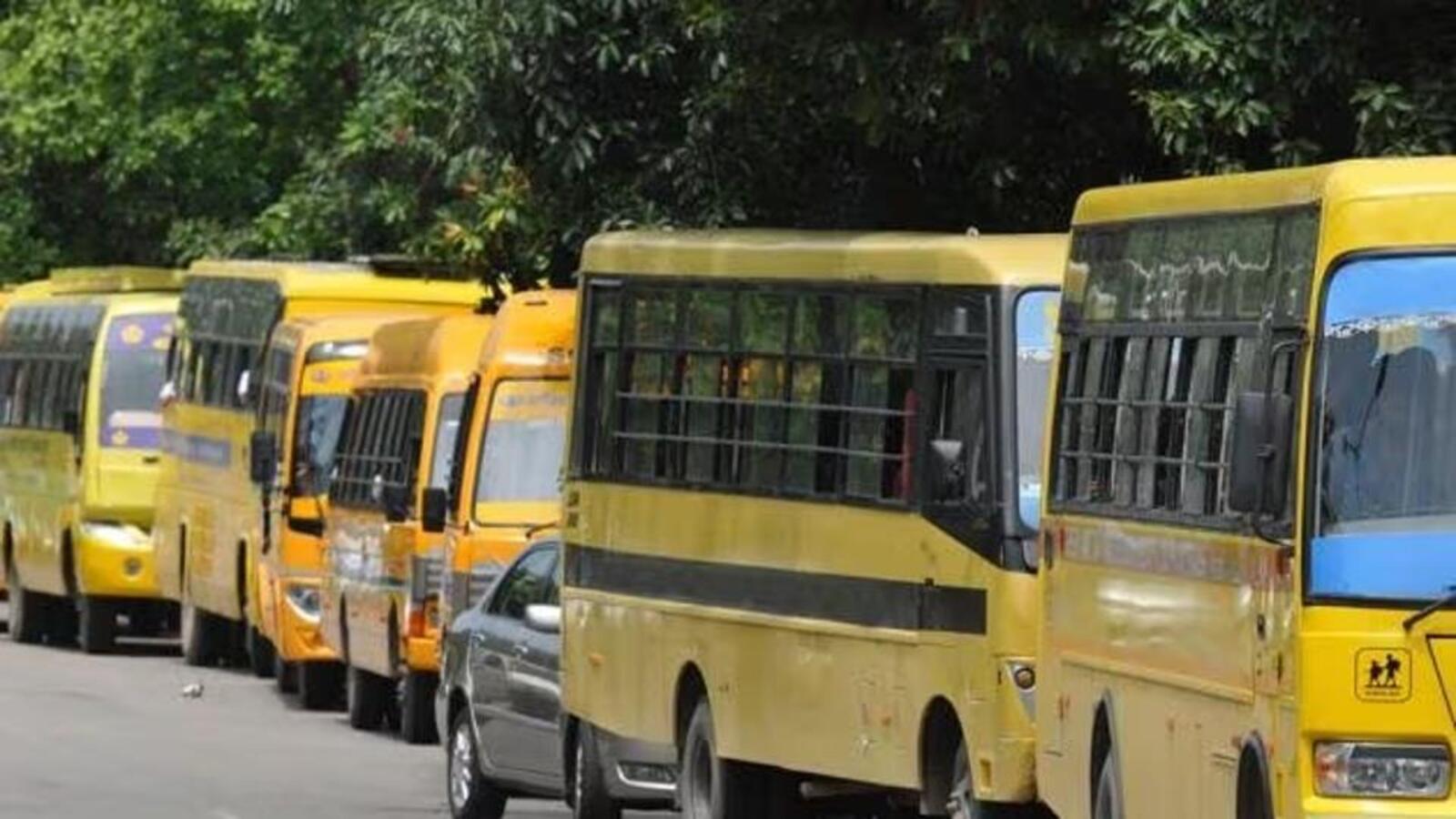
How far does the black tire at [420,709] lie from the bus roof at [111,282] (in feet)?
45.3

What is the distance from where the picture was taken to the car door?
2181 centimetres

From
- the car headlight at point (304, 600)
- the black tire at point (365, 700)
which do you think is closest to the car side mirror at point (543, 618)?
the black tire at point (365, 700)

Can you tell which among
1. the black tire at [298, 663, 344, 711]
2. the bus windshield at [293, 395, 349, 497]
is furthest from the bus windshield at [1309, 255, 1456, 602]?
the bus windshield at [293, 395, 349, 497]

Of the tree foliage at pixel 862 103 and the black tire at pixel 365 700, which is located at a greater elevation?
the tree foliage at pixel 862 103

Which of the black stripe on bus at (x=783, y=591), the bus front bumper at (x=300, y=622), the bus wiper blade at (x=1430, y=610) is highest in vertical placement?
the bus wiper blade at (x=1430, y=610)

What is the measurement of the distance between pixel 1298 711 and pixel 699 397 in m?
8.32

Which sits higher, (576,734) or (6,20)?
(6,20)

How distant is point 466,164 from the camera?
88.4 feet

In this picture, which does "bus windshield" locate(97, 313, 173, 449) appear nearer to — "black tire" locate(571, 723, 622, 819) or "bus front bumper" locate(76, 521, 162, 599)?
"bus front bumper" locate(76, 521, 162, 599)

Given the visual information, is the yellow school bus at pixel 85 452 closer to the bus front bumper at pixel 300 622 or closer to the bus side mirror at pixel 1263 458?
the bus front bumper at pixel 300 622

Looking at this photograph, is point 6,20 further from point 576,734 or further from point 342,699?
point 576,734

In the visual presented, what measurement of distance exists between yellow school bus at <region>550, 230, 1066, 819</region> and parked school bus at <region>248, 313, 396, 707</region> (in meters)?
10.1

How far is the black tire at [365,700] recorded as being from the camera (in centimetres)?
3006

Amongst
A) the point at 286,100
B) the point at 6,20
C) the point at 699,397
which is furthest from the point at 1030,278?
the point at 6,20
